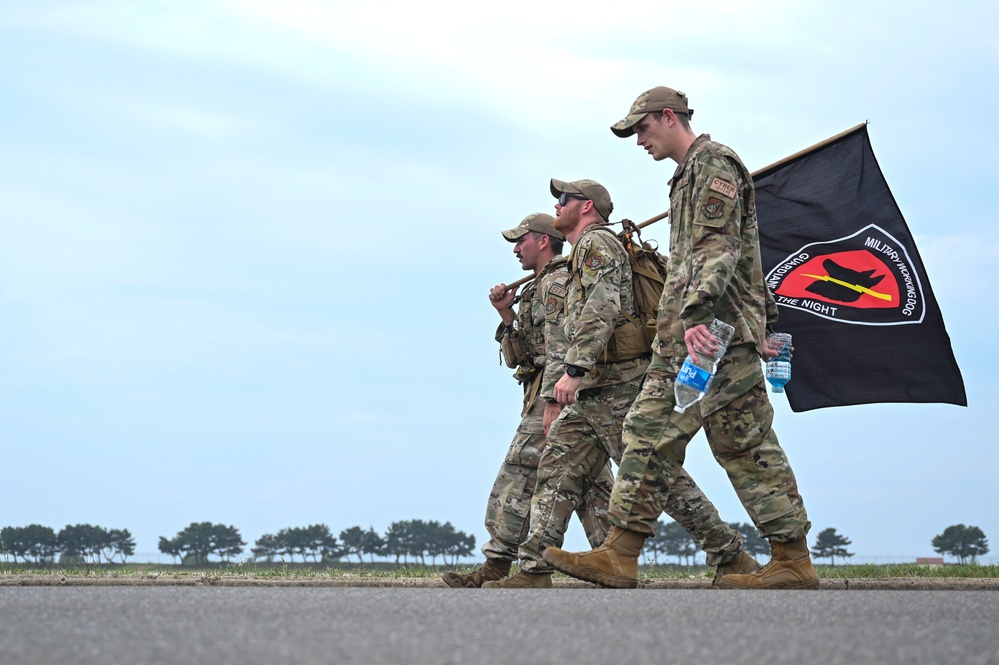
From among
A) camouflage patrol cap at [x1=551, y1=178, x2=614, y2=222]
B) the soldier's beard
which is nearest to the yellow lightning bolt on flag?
camouflage patrol cap at [x1=551, y1=178, x2=614, y2=222]

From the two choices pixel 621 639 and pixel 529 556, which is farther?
pixel 529 556

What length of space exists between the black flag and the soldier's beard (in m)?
2.60

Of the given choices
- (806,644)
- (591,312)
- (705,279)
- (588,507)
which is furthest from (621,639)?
(588,507)

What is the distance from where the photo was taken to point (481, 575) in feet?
24.0

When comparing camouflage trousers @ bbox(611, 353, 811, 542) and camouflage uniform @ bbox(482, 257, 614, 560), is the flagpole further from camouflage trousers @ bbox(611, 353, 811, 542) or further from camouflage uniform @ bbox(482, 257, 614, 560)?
camouflage trousers @ bbox(611, 353, 811, 542)

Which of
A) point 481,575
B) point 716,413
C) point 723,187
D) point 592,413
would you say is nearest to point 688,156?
point 723,187

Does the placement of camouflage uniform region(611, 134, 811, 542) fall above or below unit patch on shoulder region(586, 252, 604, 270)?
below

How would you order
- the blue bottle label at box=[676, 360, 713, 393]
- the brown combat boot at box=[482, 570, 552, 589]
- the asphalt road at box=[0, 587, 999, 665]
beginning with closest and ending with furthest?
1. the asphalt road at box=[0, 587, 999, 665]
2. the blue bottle label at box=[676, 360, 713, 393]
3. the brown combat boot at box=[482, 570, 552, 589]

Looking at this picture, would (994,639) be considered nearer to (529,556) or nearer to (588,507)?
(529,556)

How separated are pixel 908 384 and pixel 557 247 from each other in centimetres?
309

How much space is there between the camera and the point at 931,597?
5375mm

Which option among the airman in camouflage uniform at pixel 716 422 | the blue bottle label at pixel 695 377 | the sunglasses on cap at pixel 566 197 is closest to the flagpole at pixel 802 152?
the sunglasses on cap at pixel 566 197

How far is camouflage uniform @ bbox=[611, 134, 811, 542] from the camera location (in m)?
6.15

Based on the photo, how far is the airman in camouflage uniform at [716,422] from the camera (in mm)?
6152
